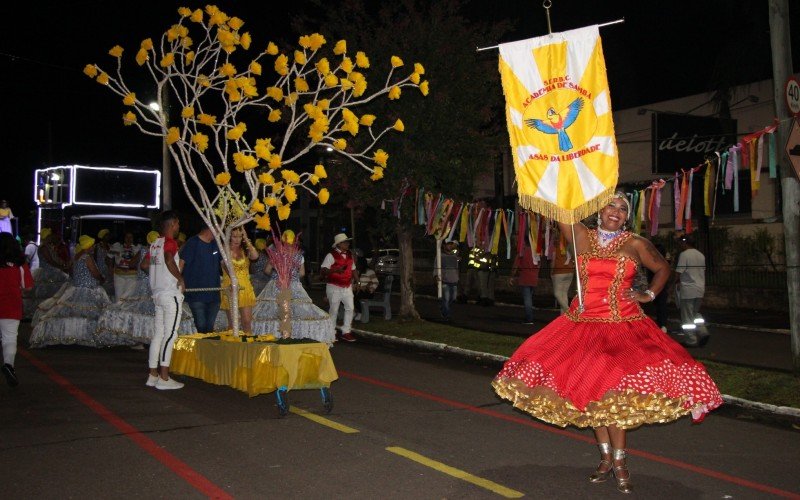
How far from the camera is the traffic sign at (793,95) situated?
30.5 feet

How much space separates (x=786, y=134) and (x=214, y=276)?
23.6 ft

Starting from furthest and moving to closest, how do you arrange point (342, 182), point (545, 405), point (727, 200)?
point (727, 200) < point (342, 182) < point (545, 405)

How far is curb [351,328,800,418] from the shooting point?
8.55 metres

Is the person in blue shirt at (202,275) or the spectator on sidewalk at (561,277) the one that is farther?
the spectator on sidewalk at (561,277)

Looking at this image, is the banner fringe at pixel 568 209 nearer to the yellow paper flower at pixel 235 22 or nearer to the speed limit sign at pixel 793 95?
the yellow paper flower at pixel 235 22

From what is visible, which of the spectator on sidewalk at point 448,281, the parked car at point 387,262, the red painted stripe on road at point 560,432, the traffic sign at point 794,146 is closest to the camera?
the red painted stripe on road at point 560,432

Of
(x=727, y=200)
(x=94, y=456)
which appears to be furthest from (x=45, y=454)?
(x=727, y=200)

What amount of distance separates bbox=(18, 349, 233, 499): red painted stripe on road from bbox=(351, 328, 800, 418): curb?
18.8 ft

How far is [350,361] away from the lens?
12117 millimetres

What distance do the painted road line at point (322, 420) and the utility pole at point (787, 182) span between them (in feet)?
18.6

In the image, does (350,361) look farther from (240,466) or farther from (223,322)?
(240,466)

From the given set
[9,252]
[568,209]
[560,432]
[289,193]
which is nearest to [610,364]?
[568,209]

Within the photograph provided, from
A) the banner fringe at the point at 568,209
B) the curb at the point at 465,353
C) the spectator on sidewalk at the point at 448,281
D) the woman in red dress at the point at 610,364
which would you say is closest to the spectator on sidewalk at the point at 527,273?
the spectator on sidewalk at the point at 448,281

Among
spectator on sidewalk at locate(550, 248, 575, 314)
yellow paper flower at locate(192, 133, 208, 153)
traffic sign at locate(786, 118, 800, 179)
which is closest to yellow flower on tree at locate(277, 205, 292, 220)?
yellow paper flower at locate(192, 133, 208, 153)
